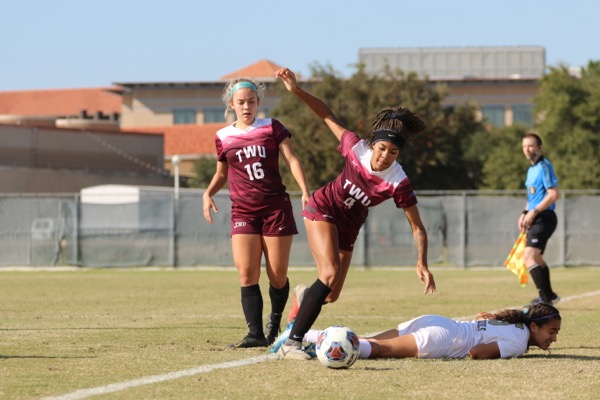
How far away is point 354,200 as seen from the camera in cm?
862

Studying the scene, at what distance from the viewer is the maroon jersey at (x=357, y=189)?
332 inches

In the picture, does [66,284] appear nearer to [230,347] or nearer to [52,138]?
[230,347]

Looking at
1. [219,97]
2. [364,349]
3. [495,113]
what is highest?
[219,97]

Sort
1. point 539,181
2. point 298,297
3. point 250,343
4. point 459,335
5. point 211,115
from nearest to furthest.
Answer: point 459,335 → point 298,297 → point 250,343 → point 539,181 → point 211,115

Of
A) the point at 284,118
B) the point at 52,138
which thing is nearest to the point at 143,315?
the point at 284,118

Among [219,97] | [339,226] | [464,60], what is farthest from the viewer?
[464,60]

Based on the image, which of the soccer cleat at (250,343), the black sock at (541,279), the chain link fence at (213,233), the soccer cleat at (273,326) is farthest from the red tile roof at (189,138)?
the soccer cleat at (250,343)

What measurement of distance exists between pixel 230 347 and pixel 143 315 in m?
4.41

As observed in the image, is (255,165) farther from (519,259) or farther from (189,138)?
(189,138)

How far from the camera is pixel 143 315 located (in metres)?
13.6

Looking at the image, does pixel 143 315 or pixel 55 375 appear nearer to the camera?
pixel 55 375

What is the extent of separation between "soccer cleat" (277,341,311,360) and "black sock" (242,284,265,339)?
41.1 inches

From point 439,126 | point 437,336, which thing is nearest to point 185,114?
point 439,126

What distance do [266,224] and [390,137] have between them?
170cm
